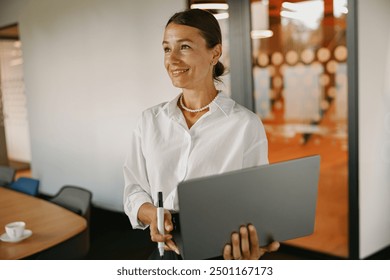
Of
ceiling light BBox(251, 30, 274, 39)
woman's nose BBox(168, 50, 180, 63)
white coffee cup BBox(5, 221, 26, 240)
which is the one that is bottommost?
white coffee cup BBox(5, 221, 26, 240)

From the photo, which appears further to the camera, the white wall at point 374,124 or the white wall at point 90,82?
the white wall at point 90,82

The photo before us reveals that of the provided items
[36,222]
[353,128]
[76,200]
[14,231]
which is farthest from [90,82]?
[353,128]

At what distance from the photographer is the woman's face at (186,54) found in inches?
59.2

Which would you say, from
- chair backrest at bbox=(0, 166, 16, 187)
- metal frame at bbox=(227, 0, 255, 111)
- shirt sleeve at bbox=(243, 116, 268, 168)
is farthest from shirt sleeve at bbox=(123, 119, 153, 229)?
chair backrest at bbox=(0, 166, 16, 187)

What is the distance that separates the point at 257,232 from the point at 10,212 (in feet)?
5.81

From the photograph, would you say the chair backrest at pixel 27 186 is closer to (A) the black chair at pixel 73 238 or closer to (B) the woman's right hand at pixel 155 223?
(A) the black chair at pixel 73 238

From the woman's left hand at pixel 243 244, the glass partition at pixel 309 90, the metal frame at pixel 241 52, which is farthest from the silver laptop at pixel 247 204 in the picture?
the metal frame at pixel 241 52

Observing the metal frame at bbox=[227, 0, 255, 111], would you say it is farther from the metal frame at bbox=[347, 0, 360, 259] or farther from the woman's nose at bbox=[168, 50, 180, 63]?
the woman's nose at bbox=[168, 50, 180, 63]

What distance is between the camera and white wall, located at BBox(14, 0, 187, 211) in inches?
128

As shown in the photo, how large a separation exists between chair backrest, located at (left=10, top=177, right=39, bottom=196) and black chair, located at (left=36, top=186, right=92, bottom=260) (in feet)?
1.11

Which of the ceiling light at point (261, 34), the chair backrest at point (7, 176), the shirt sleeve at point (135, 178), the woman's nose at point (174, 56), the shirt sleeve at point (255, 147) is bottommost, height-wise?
the chair backrest at point (7, 176)

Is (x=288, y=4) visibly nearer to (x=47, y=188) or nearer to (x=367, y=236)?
(x=367, y=236)

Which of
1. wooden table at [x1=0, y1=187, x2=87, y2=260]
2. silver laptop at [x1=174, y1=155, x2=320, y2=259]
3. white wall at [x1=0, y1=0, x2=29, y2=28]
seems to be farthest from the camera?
white wall at [x1=0, y1=0, x2=29, y2=28]
